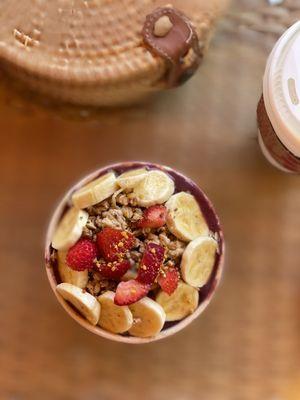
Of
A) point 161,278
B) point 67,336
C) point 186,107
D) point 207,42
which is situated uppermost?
point 207,42

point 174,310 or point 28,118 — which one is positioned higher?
point 28,118

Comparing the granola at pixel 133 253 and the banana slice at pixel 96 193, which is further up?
the banana slice at pixel 96 193

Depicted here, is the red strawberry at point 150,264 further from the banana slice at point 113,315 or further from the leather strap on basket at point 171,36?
the leather strap on basket at point 171,36

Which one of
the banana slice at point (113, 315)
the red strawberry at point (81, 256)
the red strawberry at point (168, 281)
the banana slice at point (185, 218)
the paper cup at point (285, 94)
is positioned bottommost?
the banana slice at point (113, 315)

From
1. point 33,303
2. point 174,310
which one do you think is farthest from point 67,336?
point 174,310

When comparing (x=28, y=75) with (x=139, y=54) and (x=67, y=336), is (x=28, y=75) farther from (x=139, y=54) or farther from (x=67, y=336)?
(x=67, y=336)

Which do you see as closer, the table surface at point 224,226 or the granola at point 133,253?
the granola at point 133,253

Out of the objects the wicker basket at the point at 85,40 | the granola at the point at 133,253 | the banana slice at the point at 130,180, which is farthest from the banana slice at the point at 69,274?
the wicker basket at the point at 85,40
